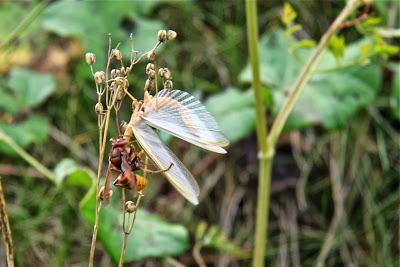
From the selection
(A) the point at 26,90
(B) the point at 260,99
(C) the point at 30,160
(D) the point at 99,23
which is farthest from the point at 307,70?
(A) the point at 26,90

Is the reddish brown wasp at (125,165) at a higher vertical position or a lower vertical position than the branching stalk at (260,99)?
higher

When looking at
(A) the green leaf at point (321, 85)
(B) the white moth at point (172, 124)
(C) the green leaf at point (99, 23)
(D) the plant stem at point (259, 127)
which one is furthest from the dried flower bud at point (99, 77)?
(C) the green leaf at point (99, 23)

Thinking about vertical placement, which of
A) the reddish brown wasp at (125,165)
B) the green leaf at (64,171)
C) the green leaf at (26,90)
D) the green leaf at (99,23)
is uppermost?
the reddish brown wasp at (125,165)

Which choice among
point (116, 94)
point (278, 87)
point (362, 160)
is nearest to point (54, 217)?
point (278, 87)

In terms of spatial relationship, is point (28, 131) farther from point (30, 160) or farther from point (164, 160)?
point (164, 160)

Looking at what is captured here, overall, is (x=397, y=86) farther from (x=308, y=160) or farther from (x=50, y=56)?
(x=50, y=56)

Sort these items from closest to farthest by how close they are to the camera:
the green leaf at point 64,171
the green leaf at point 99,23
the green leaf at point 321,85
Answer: the green leaf at point 64,171
the green leaf at point 321,85
the green leaf at point 99,23

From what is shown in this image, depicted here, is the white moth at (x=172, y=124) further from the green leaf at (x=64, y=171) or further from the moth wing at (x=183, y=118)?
the green leaf at (x=64, y=171)
